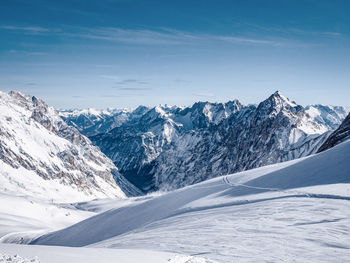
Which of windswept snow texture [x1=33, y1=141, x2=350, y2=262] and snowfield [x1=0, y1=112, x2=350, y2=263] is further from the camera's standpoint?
windswept snow texture [x1=33, y1=141, x2=350, y2=262]

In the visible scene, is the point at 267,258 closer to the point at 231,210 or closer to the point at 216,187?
the point at 231,210

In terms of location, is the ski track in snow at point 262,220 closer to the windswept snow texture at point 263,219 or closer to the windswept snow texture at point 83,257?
the windswept snow texture at point 263,219

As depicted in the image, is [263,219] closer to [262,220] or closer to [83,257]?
[262,220]

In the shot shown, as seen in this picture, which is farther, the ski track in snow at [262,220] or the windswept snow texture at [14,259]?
the ski track in snow at [262,220]

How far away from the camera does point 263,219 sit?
1552cm

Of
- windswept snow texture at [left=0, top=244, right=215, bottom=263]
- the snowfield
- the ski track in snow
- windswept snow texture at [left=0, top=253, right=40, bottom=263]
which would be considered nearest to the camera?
windswept snow texture at [left=0, top=253, right=40, bottom=263]

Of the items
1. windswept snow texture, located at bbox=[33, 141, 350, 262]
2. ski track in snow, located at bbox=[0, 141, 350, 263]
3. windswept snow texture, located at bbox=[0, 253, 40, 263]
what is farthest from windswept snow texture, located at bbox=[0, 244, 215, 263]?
windswept snow texture, located at bbox=[33, 141, 350, 262]

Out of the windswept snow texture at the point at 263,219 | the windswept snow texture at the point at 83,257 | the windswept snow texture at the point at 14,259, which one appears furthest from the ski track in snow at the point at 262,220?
the windswept snow texture at the point at 14,259

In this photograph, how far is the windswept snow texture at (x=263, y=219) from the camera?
11.1 meters

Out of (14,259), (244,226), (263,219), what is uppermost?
(14,259)

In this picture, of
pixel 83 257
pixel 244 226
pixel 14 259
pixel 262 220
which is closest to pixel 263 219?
pixel 262 220

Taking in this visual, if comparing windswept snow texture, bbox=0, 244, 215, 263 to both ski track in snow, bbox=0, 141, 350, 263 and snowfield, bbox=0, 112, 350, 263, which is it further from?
ski track in snow, bbox=0, 141, 350, 263

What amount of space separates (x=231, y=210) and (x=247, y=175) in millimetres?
14059

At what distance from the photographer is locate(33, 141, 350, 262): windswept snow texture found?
436 inches
